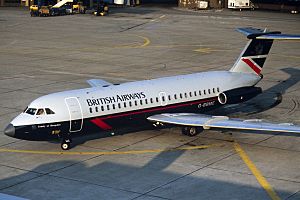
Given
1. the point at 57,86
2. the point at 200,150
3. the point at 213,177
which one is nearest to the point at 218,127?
the point at 200,150

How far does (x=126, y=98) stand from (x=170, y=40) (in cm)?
4249

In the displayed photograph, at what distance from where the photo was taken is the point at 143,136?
3531 centimetres

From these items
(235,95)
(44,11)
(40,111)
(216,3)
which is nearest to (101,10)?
(44,11)

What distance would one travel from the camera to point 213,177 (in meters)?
28.9

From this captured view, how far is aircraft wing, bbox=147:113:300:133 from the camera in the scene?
31289 mm

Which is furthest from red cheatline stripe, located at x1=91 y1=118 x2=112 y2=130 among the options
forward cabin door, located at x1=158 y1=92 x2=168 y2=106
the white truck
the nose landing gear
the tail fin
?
the white truck

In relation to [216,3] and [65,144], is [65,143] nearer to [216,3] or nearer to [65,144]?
[65,144]

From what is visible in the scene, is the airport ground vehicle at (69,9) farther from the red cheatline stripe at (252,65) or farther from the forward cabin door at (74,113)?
the forward cabin door at (74,113)

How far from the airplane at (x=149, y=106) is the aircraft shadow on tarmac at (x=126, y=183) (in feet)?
7.97

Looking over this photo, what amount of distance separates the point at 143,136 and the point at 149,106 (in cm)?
183

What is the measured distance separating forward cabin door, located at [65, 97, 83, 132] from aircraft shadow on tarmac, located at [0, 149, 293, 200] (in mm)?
2256

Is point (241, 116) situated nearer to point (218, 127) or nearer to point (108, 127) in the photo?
point (218, 127)

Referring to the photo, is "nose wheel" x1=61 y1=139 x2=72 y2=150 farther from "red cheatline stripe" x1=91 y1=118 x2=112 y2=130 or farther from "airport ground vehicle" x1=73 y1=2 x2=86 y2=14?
"airport ground vehicle" x1=73 y1=2 x2=86 y2=14

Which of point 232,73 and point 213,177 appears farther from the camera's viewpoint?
point 232,73
